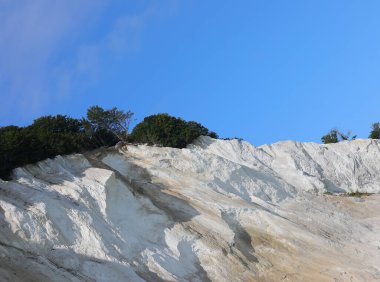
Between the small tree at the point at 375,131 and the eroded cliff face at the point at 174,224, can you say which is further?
the small tree at the point at 375,131

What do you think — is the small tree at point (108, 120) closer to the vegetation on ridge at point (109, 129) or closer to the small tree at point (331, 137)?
the vegetation on ridge at point (109, 129)

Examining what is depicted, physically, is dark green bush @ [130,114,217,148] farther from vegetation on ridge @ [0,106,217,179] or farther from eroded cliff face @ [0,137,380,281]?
eroded cliff face @ [0,137,380,281]

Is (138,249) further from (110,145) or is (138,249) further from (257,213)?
(110,145)

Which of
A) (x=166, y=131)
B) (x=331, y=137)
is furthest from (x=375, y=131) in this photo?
(x=166, y=131)

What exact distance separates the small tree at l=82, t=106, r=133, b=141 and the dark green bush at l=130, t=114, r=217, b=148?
772 millimetres

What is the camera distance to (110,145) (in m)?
35.1

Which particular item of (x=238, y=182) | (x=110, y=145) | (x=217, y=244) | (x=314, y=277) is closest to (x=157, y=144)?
(x=110, y=145)

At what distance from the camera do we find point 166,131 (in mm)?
35781

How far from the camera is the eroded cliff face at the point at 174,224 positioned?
19.1 metres

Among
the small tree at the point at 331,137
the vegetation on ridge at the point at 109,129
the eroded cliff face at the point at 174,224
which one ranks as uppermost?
the small tree at the point at 331,137

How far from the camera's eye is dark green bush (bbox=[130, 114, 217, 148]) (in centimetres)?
3509

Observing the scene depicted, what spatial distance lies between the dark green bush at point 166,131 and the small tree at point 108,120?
772 millimetres

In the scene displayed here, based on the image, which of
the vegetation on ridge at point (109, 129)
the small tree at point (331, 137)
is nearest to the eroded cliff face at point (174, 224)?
the vegetation on ridge at point (109, 129)

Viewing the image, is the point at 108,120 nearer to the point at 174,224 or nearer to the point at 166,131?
the point at 166,131
